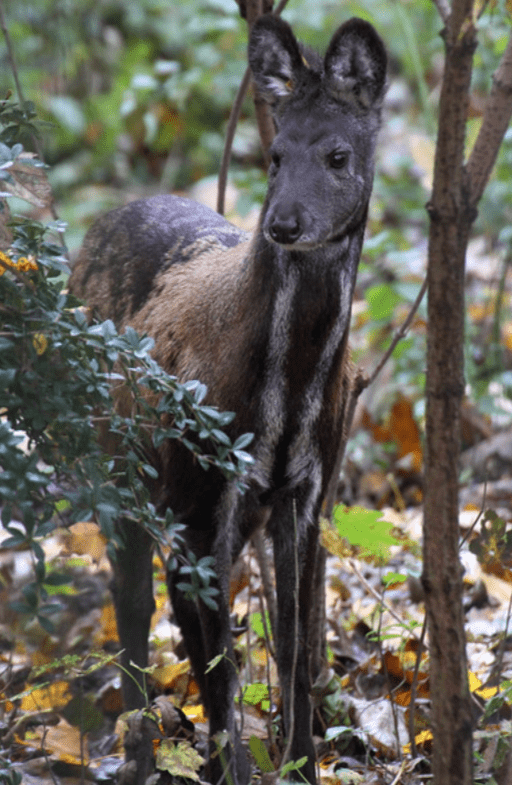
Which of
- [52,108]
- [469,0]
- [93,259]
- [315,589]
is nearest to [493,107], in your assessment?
[469,0]

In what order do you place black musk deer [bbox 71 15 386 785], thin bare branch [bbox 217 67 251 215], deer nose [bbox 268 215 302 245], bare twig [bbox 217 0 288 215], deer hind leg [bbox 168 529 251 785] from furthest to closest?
thin bare branch [bbox 217 67 251 215]
bare twig [bbox 217 0 288 215]
deer hind leg [bbox 168 529 251 785]
black musk deer [bbox 71 15 386 785]
deer nose [bbox 268 215 302 245]

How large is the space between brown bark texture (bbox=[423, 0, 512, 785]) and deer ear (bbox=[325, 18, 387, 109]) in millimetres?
1276

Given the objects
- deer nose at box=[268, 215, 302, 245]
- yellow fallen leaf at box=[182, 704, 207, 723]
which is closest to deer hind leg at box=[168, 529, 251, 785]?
yellow fallen leaf at box=[182, 704, 207, 723]

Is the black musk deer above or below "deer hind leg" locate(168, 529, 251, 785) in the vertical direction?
above

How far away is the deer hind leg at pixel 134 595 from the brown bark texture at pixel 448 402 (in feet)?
6.49

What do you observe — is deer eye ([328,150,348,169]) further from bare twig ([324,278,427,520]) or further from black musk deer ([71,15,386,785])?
bare twig ([324,278,427,520])

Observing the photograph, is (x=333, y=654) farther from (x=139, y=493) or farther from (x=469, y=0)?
(x=469, y=0)

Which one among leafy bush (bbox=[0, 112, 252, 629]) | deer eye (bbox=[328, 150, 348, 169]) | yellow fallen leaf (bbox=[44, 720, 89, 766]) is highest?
deer eye (bbox=[328, 150, 348, 169])

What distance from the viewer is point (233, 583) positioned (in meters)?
5.10

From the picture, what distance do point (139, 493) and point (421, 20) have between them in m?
9.07

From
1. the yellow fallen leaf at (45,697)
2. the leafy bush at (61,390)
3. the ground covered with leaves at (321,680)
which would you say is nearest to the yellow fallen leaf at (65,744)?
the ground covered with leaves at (321,680)

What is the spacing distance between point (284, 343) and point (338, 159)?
0.66 m

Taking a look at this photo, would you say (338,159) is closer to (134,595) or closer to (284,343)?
(284,343)

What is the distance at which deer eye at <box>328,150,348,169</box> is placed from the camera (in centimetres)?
356
